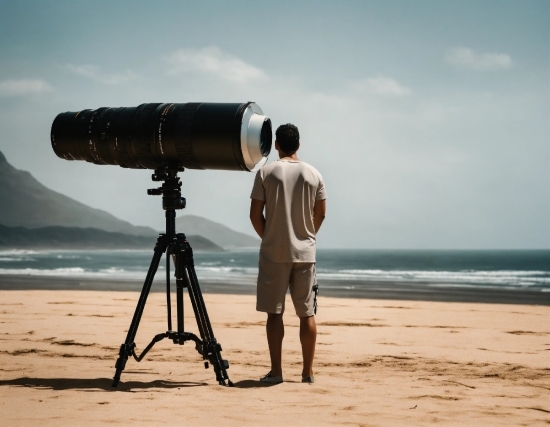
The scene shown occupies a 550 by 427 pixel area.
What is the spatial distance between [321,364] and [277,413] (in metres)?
1.54

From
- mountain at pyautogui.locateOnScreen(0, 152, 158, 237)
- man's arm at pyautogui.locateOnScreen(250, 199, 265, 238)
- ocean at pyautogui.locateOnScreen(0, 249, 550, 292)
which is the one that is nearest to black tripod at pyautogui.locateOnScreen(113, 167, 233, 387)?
man's arm at pyautogui.locateOnScreen(250, 199, 265, 238)

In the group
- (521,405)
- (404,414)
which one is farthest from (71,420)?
(521,405)

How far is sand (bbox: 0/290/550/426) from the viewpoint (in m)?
2.96

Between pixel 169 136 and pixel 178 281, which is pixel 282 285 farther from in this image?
pixel 169 136

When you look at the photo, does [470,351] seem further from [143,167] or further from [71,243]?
[71,243]

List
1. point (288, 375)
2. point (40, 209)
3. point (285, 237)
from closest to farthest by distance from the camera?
point (285, 237) < point (288, 375) < point (40, 209)

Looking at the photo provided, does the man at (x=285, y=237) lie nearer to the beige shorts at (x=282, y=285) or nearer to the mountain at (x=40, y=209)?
the beige shorts at (x=282, y=285)

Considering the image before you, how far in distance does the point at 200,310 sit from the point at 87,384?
2.51ft

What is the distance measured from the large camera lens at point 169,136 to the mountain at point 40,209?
5999 inches

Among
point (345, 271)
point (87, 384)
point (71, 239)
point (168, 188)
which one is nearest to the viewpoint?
point (87, 384)

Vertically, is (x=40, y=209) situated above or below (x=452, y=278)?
above

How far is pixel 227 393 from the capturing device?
11.1 feet

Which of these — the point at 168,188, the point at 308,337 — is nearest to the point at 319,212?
the point at 308,337

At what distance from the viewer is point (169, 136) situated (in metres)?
3.70
